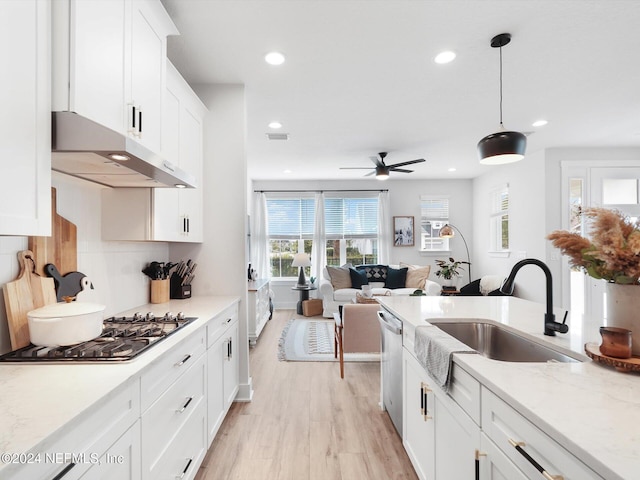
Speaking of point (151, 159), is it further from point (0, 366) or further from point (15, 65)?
point (0, 366)

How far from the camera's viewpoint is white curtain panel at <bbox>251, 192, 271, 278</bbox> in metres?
6.80

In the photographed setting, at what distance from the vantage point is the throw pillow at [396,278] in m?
6.09

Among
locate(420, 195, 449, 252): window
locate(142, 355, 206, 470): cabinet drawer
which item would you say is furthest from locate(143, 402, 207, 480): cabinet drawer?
A: locate(420, 195, 449, 252): window

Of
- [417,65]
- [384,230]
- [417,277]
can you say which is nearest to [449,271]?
[417,277]

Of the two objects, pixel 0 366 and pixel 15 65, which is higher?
pixel 15 65

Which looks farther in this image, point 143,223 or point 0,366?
point 143,223

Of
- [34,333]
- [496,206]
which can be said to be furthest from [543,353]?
[496,206]

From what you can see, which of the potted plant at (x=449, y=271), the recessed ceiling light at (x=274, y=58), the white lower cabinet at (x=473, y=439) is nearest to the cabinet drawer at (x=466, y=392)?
the white lower cabinet at (x=473, y=439)

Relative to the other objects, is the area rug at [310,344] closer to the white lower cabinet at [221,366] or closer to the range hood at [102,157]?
the white lower cabinet at [221,366]

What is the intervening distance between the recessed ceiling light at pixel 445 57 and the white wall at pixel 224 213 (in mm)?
1626

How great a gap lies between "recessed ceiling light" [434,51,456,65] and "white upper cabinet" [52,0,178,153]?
1.82 metres

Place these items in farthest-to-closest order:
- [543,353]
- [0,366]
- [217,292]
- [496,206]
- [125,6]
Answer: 1. [496,206]
2. [217,292]
3. [125,6]
4. [543,353]
5. [0,366]

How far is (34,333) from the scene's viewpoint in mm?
1275

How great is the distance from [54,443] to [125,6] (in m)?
1.78
